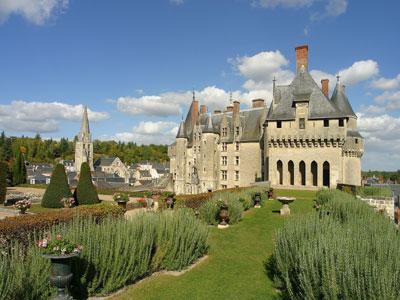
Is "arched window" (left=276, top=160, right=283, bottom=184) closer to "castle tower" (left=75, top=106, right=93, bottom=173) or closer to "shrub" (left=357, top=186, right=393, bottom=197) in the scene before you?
"shrub" (left=357, top=186, right=393, bottom=197)

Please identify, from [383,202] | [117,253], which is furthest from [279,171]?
[117,253]

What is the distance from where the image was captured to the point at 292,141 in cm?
3416

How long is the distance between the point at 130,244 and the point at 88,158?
71.5 meters

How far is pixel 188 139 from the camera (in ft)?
155

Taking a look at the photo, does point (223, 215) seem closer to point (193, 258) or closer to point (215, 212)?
point (215, 212)

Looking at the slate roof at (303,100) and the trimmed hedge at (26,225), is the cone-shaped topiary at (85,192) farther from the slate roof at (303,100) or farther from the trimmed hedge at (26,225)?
the slate roof at (303,100)

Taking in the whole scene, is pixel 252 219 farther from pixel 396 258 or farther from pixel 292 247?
pixel 396 258

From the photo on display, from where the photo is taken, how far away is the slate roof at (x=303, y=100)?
32.9 m

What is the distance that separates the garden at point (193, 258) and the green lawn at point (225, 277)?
26mm

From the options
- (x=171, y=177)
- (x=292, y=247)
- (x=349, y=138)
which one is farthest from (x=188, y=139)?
(x=292, y=247)

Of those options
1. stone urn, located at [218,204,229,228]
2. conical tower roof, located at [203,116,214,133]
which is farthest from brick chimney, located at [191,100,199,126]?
Answer: stone urn, located at [218,204,229,228]

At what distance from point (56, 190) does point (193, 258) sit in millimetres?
19171

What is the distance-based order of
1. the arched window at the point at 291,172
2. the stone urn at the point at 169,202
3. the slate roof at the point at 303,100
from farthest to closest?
the arched window at the point at 291,172
the slate roof at the point at 303,100
the stone urn at the point at 169,202

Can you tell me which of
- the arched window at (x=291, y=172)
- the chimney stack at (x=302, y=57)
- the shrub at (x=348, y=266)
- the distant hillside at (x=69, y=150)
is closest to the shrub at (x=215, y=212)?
the shrub at (x=348, y=266)
